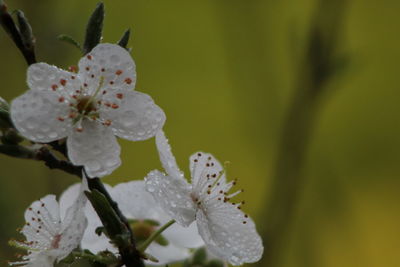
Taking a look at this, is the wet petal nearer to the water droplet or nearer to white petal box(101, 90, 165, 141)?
the water droplet

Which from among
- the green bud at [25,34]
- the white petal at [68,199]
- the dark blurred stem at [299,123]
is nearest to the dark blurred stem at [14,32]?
the green bud at [25,34]

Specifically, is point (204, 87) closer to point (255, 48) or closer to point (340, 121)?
point (340, 121)

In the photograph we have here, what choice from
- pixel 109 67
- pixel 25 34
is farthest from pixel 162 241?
pixel 25 34

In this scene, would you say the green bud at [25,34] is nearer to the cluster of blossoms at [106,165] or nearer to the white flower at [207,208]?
the cluster of blossoms at [106,165]

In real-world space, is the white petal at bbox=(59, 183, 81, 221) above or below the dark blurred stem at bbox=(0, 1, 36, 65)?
below

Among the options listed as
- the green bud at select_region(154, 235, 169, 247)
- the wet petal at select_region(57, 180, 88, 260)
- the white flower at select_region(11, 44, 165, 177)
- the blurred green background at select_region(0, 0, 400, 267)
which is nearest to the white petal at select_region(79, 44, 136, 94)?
the white flower at select_region(11, 44, 165, 177)

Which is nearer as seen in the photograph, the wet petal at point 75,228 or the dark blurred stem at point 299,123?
the wet petal at point 75,228

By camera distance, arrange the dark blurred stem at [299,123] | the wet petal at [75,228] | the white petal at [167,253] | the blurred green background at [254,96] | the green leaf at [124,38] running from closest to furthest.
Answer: the wet petal at [75,228]
the green leaf at [124,38]
the white petal at [167,253]
the dark blurred stem at [299,123]
the blurred green background at [254,96]

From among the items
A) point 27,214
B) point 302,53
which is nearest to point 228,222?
point 27,214
